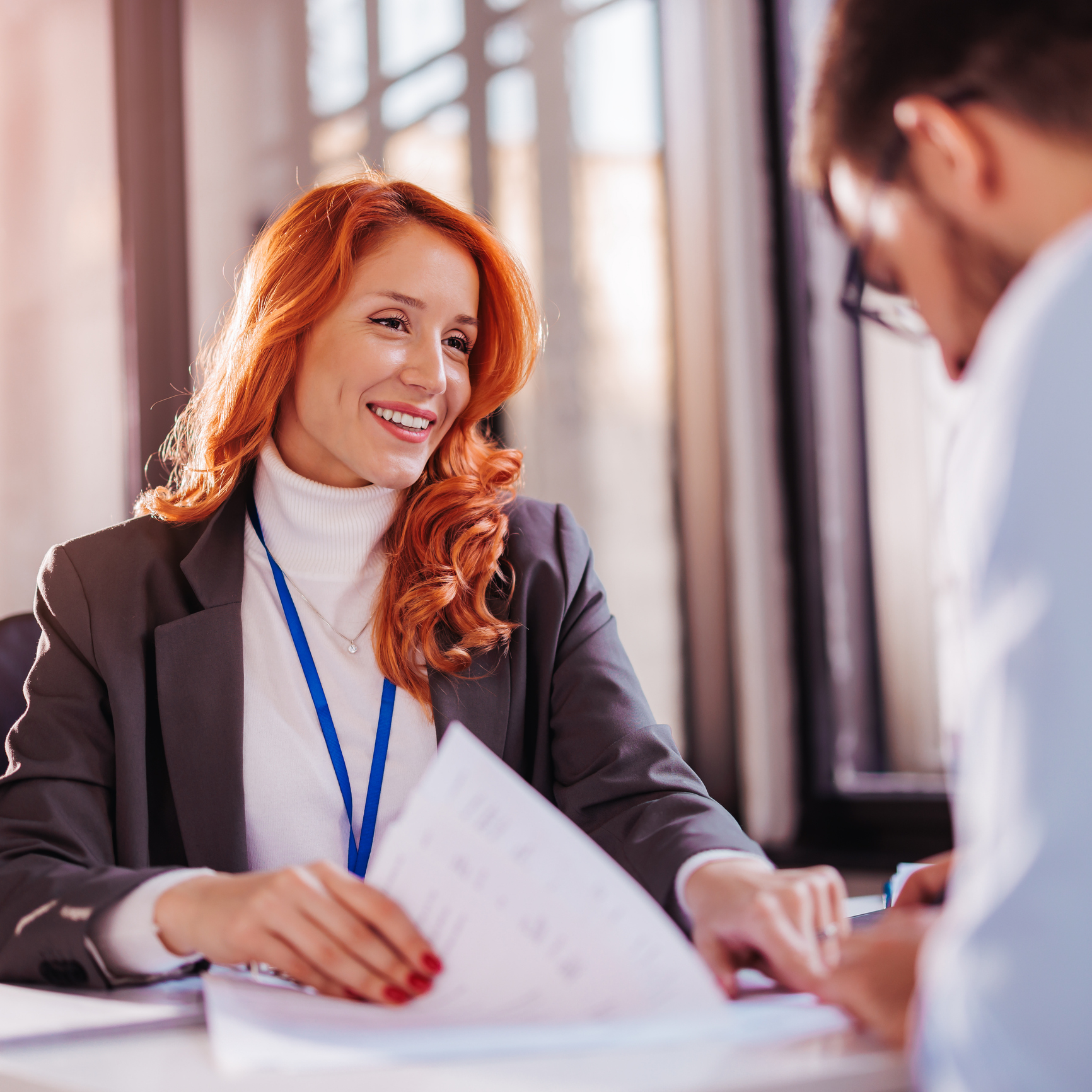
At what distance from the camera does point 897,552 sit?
2.41 metres

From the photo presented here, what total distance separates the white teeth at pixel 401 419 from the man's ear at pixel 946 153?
0.98 meters

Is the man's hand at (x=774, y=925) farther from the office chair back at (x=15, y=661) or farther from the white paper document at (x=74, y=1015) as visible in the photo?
the office chair back at (x=15, y=661)

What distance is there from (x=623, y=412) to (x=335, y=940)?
7.21 ft

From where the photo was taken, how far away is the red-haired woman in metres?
1.03

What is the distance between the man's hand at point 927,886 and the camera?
0.81m

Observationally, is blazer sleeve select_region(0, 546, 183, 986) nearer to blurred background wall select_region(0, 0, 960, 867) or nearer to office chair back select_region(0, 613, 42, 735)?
office chair back select_region(0, 613, 42, 735)

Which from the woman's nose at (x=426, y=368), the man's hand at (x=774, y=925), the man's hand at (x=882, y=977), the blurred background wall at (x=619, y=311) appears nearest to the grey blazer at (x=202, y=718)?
the man's hand at (x=774, y=925)

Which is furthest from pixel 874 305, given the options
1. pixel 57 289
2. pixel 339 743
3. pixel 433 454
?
pixel 57 289

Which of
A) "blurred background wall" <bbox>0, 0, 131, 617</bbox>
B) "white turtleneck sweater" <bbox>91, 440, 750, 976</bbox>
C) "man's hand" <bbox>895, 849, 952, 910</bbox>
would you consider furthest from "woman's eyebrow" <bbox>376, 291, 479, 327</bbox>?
"blurred background wall" <bbox>0, 0, 131, 617</bbox>

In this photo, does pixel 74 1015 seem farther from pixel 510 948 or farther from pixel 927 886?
pixel 927 886

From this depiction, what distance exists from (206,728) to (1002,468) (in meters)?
1.03

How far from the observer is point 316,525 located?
1.49 metres

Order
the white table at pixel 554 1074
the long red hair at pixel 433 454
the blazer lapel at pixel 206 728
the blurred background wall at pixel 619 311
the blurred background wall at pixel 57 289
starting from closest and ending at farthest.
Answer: the white table at pixel 554 1074, the blazer lapel at pixel 206 728, the long red hair at pixel 433 454, the blurred background wall at pixel 619 311, the blurred background wall at pixel 57 289

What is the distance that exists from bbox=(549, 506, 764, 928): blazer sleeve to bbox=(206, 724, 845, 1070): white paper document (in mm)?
385
